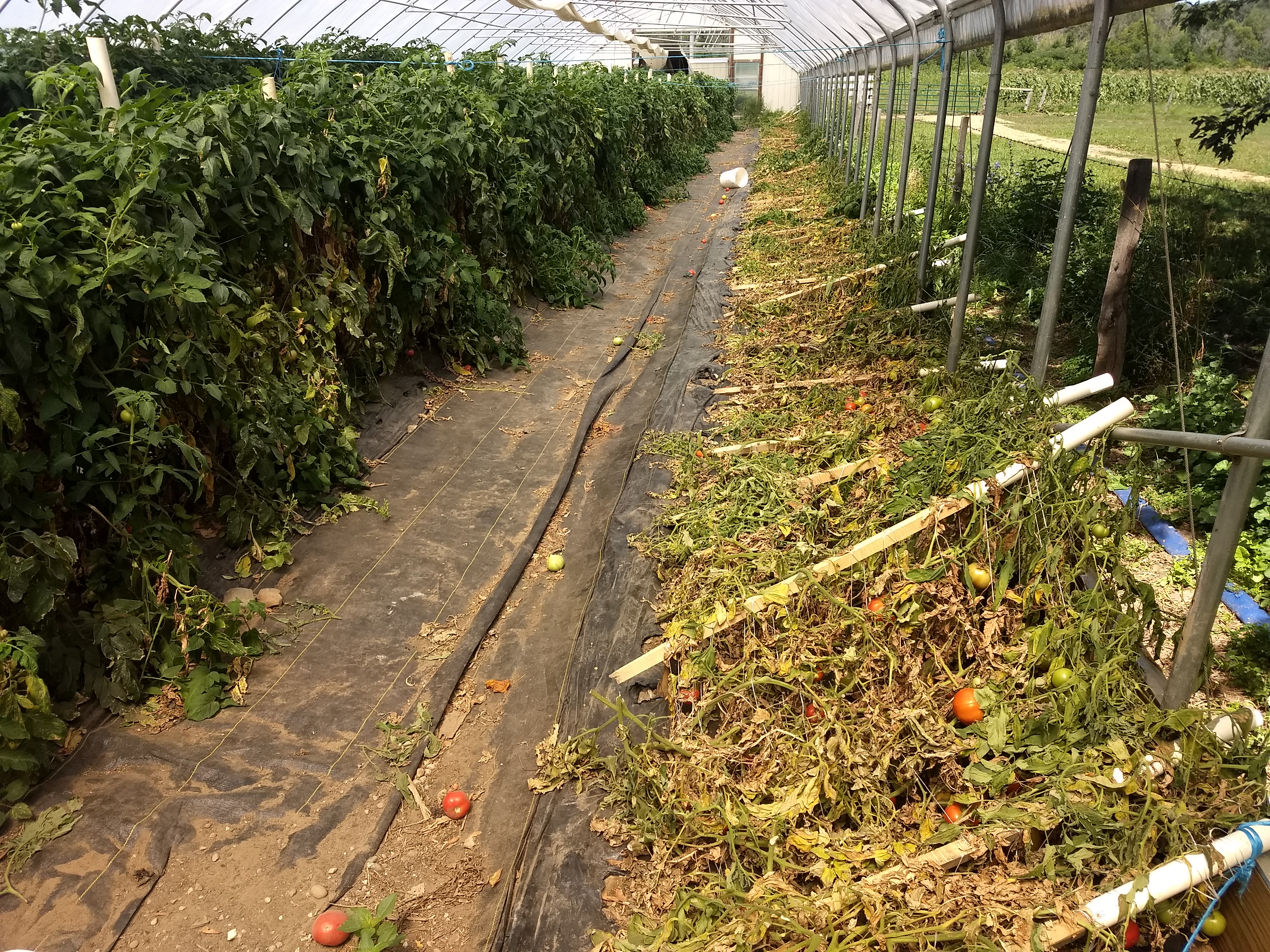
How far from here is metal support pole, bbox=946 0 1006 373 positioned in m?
4.71

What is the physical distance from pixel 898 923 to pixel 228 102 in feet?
15.3

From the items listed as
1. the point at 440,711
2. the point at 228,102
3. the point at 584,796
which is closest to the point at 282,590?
the point at 440,711

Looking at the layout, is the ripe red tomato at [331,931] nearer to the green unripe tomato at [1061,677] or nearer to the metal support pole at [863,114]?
the green unripe tomato at [1061,677]

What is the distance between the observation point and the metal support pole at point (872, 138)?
10.2 metres

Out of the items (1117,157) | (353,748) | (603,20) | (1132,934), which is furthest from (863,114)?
(1132,934)

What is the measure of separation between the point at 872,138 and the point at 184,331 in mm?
9818

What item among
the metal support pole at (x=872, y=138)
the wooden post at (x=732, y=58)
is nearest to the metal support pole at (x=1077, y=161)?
the metal support pole at (x=872, y=138)

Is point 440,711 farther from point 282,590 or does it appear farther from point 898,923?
point 898,923

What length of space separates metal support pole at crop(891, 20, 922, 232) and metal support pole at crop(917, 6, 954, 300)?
37.1 inches

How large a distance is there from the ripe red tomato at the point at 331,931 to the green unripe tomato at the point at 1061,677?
240cm

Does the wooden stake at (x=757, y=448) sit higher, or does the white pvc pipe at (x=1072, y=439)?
the white pvc pipe at (x=1072, y=439)

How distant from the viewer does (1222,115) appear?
18.8 feet

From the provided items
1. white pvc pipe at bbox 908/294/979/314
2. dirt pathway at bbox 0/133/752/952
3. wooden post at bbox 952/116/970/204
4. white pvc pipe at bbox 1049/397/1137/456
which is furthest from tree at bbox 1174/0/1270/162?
dirt pathway at bbox 0/133/752/952

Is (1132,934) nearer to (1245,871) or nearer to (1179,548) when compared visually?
(1245,871)
